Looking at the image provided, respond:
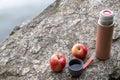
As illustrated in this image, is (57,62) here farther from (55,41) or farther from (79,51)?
(55,41)

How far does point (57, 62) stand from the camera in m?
2.13

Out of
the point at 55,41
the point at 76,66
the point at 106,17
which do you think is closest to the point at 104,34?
the point at 106,17

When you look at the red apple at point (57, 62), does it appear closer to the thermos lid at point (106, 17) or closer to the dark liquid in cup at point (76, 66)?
the dark liquid in cup at point (76, 66)

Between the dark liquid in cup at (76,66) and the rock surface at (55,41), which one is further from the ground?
the rock surface at (55,41)

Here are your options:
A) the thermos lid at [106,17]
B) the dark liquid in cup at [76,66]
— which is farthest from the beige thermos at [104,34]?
the dark liquid in cup at [76,66]

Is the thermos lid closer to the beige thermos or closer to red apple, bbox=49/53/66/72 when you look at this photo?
the beige thermos

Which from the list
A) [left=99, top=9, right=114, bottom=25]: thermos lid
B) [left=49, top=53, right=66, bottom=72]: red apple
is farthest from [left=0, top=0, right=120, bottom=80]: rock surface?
[left=99, top=9, right=114, bottom=25]: thermos lid

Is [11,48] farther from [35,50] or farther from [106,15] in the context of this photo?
[106,15]

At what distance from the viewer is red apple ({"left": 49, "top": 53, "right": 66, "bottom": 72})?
2137 mm

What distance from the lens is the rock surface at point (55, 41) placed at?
A: 2217 mm

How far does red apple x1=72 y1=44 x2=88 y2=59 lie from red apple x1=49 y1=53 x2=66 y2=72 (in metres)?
0.12

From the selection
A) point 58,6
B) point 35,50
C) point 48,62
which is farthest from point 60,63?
point 58,6

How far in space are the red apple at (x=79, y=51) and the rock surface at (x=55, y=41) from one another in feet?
0.24

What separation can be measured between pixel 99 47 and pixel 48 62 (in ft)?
1.29
